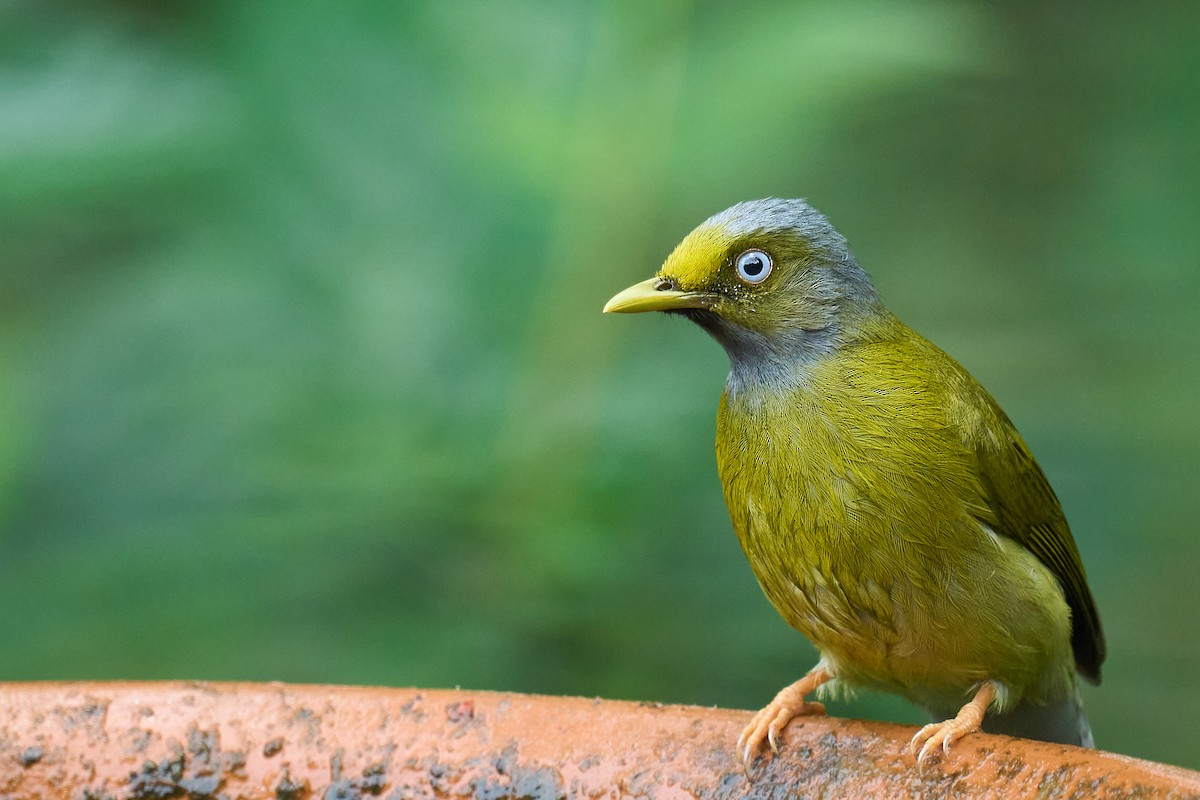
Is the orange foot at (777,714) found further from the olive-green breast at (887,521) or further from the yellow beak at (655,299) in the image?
the yellow beak at (655,299)

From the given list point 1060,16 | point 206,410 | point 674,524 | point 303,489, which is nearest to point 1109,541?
point 674,524

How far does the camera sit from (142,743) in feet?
9.18

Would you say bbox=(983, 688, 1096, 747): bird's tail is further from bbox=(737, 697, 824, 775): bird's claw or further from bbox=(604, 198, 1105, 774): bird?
bbox=(737, 697, 824, 775): bird's claw

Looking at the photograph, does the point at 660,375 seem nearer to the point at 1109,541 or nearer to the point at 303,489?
the point at 303,489

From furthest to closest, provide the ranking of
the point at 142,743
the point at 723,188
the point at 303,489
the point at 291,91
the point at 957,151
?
the point at 957,151, the point at 723,188, the point at 291,91, the point at 303,489, the point at 142,743

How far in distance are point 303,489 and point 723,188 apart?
157cm

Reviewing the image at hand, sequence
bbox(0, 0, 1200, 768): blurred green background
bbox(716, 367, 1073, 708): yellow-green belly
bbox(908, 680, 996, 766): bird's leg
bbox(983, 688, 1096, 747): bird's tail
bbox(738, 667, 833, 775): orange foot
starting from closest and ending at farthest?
bbox(908, 680, 996, 766): bird's leg → bbox(738, 667, 833, 775): orange foot → bbox(716, 367, 1073, 708): yellow-green belly → bbox(983, 688, 1096, 747): bird's tail → bbox(0, 0, 1200, 768): blurred green background

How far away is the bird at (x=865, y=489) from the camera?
3084 mm

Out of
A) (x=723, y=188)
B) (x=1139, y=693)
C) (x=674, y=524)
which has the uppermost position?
(x=723, y=188)

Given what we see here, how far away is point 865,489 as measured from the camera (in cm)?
306

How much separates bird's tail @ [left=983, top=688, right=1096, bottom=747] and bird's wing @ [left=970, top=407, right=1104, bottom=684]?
146 millimetres

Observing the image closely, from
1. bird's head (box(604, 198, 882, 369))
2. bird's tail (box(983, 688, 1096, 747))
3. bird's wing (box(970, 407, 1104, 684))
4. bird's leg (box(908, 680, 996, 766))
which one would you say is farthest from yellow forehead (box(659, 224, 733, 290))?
bird's tail (box(983, 688, 1096, 747))

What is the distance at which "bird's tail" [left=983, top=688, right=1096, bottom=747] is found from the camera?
3.54 metres

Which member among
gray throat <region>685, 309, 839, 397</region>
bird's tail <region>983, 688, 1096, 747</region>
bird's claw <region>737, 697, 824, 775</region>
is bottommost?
bird's tail <region>983, 688, 1096, 747</region>
